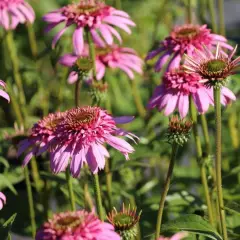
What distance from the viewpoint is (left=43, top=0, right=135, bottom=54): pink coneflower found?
1.70 meters

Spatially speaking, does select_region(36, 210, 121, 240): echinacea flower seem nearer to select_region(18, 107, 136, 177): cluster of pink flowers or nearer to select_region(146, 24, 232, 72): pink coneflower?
select_region(18, 107, 136, 177): cluster of pink flowers

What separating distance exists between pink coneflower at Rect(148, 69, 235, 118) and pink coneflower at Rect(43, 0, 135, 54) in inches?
8.2

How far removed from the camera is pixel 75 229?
1010mm

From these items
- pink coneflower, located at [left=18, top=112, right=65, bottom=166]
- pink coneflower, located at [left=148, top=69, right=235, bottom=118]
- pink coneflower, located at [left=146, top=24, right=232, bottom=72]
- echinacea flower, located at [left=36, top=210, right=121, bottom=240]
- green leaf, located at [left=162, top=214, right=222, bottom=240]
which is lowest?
green leaf, located at [left=162, top=214, right=222, bottom=240]

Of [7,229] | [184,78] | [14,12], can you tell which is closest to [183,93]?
[184,78]

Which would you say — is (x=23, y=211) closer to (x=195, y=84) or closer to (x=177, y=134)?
(x=195, y=84)

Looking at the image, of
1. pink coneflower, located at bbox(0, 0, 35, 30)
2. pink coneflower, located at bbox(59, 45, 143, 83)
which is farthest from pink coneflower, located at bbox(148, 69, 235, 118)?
pink coneflower, located at bbox(0, 0, 35, 30)

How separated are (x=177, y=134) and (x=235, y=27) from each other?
7.53ft

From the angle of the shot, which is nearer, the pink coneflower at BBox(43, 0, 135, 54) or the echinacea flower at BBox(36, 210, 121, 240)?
the echinacea flower at BBox(36, 210, 121, 240)

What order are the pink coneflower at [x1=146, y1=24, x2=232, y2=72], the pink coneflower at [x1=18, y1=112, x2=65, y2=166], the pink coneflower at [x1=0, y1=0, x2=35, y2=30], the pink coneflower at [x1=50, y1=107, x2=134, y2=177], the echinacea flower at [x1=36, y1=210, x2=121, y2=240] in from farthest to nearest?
the pink coneflower at [x1=0, y1=0, x2=35, y2=30], the pink coneflower at [x1=146, y1=24, x2=232, y2=72], the pink coneflower at [x1=18, y1=112, x2=65, y2=166], the pink coneflower at [x1=50, y1=107, x2=134, y2=177], the echinacea flower at [x1=36, y1=210, x2=121, y2=240]

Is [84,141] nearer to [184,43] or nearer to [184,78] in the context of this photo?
[184,78]

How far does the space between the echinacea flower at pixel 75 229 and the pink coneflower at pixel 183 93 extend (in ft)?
1.53

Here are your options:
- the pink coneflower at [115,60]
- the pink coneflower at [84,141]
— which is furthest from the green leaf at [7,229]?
the pink coneflower at [115,60]

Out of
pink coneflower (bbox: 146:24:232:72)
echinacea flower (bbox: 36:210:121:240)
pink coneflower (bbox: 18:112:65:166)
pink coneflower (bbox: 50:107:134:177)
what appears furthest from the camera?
pink coneflower (bbox: 146:24:232:72)
